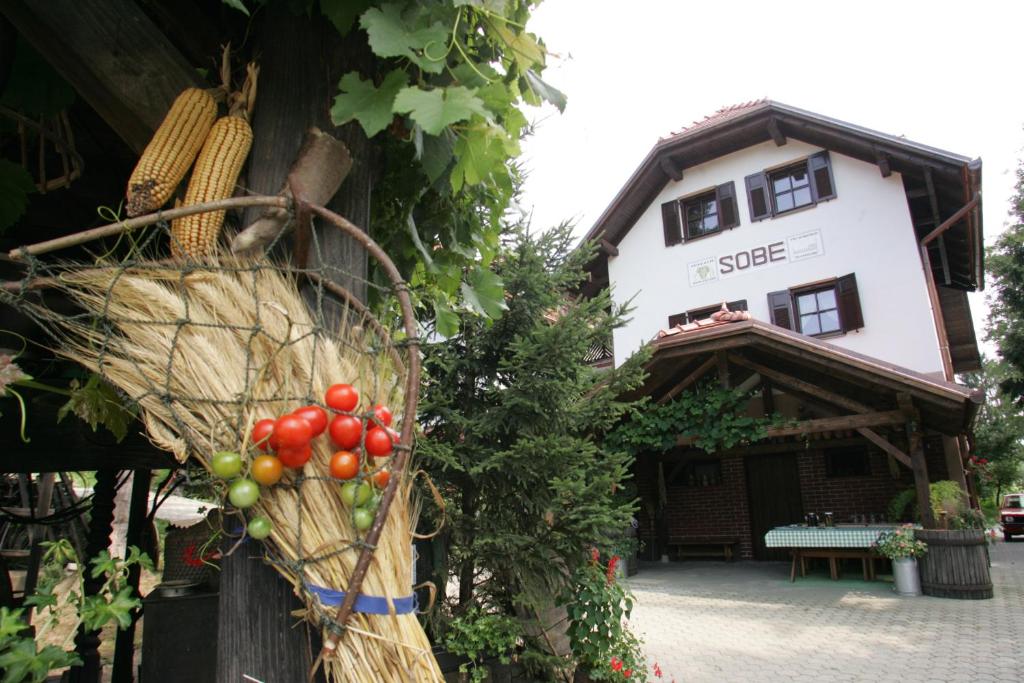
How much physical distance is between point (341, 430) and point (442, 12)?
100cm

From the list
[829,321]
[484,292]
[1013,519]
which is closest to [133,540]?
[484,292]

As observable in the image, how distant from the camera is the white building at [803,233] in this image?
11289 mm

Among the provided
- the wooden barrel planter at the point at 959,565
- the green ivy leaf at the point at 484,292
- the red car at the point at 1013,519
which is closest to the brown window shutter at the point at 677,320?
the wooden barrel planter at the point at 959,565

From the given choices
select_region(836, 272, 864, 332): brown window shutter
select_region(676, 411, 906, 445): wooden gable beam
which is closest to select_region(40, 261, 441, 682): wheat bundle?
select_region(676, 411, 906, 445): wooden gable beam

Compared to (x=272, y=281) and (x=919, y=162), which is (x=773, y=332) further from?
(x=272, y=281)

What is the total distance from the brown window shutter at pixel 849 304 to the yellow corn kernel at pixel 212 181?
12.3 meters

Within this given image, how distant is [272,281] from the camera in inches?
50.8

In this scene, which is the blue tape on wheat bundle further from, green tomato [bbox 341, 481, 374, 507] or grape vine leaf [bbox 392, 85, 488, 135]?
grape vine leaf [bbox 392, 85, 488, 135]

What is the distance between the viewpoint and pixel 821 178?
497 inches

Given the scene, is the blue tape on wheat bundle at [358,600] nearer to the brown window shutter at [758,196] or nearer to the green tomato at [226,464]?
the green tomato at [226,464]

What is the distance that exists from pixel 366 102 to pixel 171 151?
0.43 metres

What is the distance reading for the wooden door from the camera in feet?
41.6

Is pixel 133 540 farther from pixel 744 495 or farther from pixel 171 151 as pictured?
pixel 744 495

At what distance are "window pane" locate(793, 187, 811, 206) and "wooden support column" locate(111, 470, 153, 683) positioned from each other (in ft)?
42.2
